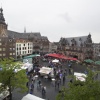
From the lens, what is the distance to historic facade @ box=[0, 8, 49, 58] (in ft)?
204

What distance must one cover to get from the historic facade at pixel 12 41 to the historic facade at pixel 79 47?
52.5 feet

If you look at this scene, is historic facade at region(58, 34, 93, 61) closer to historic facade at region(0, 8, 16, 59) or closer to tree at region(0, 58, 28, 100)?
historic facade at region(0, 8, 16, 59)

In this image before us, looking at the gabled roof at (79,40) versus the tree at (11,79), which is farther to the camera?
the gabled roof at (79,40)

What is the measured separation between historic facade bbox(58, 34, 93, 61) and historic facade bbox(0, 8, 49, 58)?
16.0 meters

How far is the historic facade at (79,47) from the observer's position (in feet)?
237

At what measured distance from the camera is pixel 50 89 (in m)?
26.1

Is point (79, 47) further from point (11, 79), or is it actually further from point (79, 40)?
point (11, 79)

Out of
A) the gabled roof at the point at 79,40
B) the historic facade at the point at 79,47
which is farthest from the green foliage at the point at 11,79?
the gabled roof at the point at 79,40

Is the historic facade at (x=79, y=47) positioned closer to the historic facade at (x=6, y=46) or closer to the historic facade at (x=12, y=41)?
the historic facade at (x=12, y=41)

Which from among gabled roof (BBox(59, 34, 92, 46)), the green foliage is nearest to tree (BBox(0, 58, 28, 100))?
the green foliage

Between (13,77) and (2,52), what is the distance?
44466 mm

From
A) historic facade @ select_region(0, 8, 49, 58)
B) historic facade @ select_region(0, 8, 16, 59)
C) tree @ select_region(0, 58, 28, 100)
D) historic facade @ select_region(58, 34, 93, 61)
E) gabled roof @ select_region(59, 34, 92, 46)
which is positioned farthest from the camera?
historic facade @ select_region(58, 34, 93, 61)

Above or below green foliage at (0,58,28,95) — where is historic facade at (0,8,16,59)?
above

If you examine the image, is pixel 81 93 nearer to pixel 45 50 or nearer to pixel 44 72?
pixel 44 72
